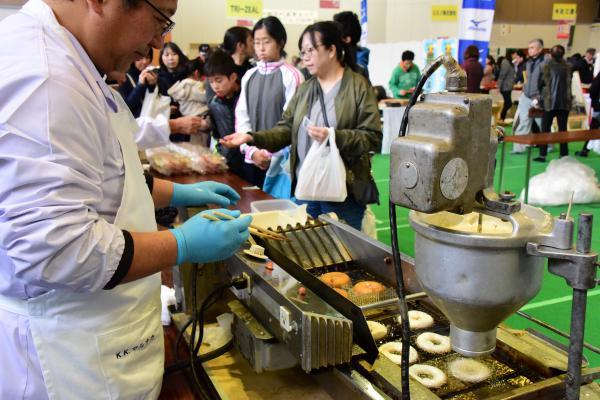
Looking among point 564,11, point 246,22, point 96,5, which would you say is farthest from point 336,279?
point 564,11

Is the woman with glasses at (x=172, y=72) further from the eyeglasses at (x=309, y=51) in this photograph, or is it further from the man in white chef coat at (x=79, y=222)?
the man in white chef coat at (x=79, y=222)

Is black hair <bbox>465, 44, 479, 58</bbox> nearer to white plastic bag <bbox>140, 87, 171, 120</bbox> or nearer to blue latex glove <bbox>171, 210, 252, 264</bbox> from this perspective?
white plastic bag <bbox>140, 87, 171, 120</bbox>

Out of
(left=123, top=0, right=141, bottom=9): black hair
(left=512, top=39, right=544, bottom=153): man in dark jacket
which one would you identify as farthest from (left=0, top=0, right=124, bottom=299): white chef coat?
(left=512, top=39, right=544, bottom=153): man in dark jacket

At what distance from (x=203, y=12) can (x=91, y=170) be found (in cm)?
1155

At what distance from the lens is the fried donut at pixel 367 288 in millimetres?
1414

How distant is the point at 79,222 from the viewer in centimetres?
83

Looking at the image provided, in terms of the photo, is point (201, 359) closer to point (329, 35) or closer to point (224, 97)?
point (329, 35)

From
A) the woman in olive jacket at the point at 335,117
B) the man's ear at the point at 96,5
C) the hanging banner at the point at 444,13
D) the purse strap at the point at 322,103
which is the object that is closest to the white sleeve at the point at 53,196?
the man's ear at the point at 96,5

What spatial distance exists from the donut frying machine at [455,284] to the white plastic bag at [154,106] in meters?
2.38

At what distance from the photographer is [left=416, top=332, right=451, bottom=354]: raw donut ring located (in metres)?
1.19

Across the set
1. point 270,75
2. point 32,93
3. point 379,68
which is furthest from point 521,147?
point 32,93

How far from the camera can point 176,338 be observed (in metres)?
1.49

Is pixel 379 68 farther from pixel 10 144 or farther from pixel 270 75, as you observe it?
pixel 10 144

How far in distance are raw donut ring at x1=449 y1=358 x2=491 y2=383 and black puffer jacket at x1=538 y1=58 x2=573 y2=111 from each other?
7259 mm
